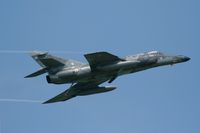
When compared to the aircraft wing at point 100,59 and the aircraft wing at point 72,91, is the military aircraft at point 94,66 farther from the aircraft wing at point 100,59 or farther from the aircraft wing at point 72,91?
the aircraft wing at point 72,91

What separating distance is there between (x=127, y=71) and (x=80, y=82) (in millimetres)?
4943

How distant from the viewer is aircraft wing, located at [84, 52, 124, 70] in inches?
2319

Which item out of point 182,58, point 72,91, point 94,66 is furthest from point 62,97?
point 182,58

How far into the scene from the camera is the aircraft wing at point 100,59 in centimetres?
5891

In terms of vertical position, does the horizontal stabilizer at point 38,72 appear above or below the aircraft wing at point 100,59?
below

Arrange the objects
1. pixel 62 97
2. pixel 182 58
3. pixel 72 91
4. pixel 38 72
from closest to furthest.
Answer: pixel 38 72 → pixel 182 58 → pixel 72 91 → pixel 62 97

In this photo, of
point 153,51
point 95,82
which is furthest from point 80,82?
point 153,51

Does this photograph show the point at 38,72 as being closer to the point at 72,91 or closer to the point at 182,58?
the point at 72,91

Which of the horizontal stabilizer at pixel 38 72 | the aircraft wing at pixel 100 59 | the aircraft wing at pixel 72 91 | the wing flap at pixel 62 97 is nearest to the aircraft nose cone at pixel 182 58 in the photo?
the aircraft wing at pixel 100 59

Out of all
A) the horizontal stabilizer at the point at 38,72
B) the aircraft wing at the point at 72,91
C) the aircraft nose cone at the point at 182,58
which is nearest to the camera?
the horizontal stabilizer at the point at 38,72

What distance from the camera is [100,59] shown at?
2355 inches

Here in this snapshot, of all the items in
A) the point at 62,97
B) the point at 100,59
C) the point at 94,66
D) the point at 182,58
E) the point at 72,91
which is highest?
the point at 100,59

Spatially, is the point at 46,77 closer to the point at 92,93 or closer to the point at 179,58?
the point at 92,93

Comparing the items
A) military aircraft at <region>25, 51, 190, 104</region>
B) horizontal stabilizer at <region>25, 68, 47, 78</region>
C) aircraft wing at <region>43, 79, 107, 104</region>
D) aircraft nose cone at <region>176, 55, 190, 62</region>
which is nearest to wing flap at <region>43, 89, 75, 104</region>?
aircraft wing at <region>43, 79, 107, 104</region>
